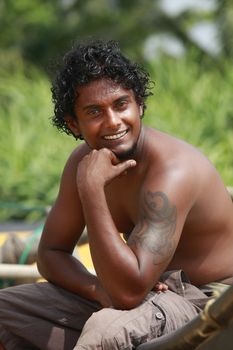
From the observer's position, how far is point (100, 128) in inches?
128

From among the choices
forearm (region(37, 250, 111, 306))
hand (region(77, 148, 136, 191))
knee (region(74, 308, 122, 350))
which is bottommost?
knee (region(74, 308, 122, 350))

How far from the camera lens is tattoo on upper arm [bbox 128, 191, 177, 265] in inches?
119

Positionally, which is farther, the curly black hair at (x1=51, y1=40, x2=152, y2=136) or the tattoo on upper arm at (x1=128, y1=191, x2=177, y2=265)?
the curly black hair at (x1=51, y1=40, x2=152, y2=136)

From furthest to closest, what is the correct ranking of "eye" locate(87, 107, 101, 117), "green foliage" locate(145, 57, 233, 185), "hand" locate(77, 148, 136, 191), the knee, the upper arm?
"green foliage" locate(145, 57, 233, 185), "eye" locate(87, 107, 101, 117), "hand" locate(77, 148, 136, 191), the upper arm, the knee

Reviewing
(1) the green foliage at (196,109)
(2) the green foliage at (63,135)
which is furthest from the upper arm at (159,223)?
(1) the green foliage at (196,109)

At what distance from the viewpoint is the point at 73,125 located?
11.3 ft

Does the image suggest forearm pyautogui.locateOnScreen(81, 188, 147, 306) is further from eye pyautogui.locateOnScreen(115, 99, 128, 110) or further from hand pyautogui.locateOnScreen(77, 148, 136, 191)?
eye pyautogui.locateOnScreen(115, 99, 128, 110)

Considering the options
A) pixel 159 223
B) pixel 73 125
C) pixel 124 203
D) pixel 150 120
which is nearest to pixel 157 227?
pixel 159 223

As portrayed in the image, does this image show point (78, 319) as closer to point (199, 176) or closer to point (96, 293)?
point (96, 293)

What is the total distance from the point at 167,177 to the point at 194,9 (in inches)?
638

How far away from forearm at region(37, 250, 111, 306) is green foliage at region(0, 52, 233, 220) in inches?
126

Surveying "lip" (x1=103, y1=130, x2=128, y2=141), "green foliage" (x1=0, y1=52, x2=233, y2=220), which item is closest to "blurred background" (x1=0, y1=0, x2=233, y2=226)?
"green foliage" (x1=0, y1=52, x2=233, y2=220)

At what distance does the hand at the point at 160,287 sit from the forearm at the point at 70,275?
0.65ft

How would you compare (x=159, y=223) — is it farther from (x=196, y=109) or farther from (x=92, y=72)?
(x=196, y=109)
